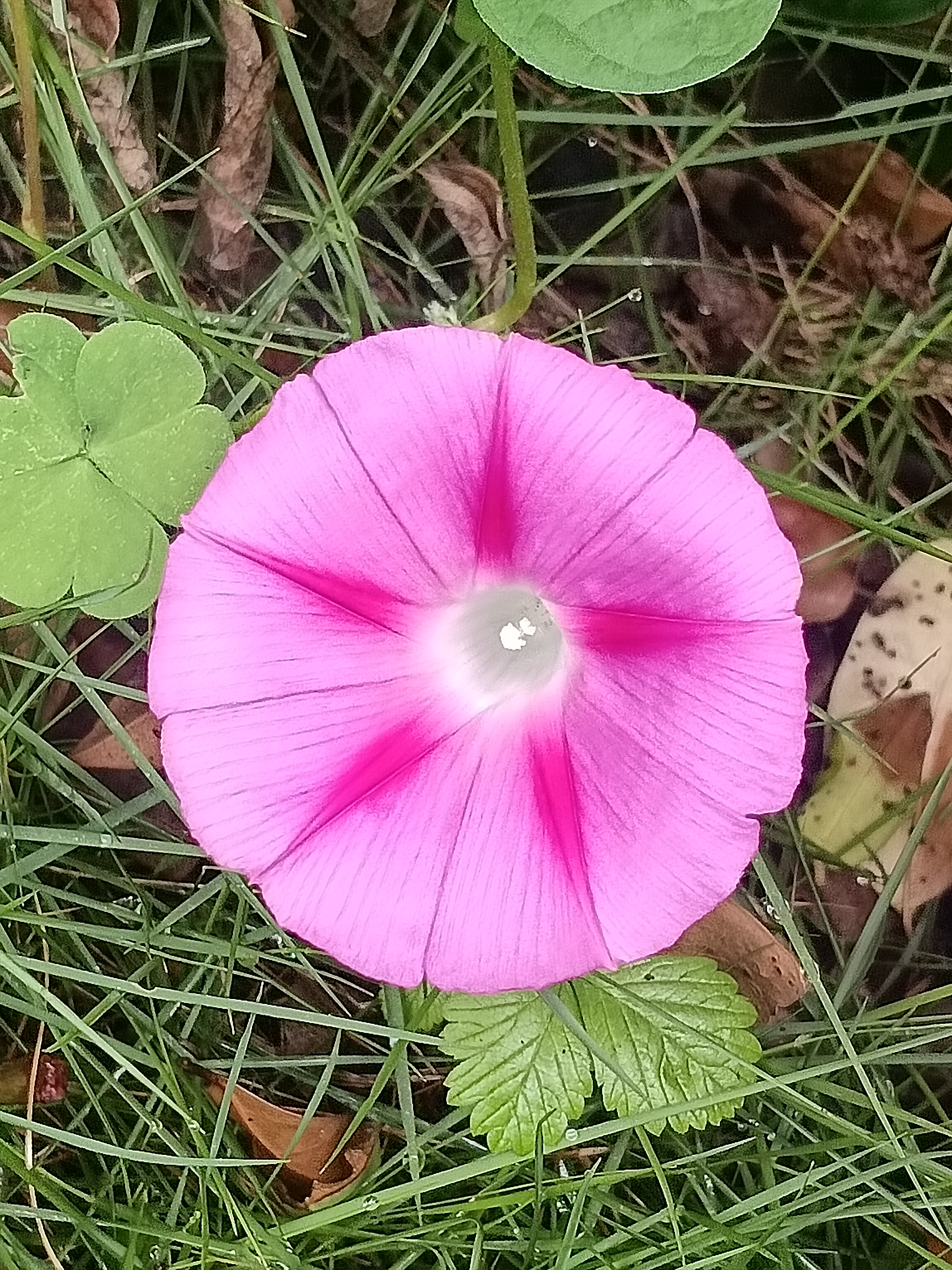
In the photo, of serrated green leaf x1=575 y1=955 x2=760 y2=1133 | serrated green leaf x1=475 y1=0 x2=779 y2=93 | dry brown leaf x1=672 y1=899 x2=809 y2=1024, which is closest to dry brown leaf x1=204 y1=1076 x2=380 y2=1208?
serrated green leaf x1=575 y1=955 x2=760 y2=1133

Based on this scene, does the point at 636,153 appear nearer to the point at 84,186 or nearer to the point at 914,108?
the point at 914,108

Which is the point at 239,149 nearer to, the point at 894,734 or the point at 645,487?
the point at 645,487

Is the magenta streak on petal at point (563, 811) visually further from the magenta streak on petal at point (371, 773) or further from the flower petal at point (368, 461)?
the flower petal at point (368, 461)

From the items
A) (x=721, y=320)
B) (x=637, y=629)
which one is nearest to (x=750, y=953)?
(x=637, y=629)

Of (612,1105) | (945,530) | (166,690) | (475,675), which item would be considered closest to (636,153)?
(945,530)

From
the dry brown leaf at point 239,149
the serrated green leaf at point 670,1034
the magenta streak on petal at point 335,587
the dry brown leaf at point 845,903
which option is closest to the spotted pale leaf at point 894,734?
the dry brown leaf at point 845,903
